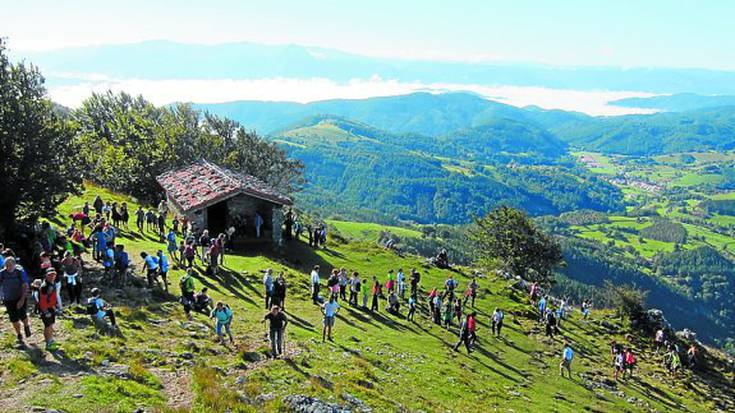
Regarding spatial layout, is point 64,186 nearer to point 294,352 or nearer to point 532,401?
point 294,352

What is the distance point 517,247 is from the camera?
208 feet

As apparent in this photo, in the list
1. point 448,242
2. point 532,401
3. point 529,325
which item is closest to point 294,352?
point 532,401

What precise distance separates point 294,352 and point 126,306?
792 cm

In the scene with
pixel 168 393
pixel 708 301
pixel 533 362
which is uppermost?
pixel 168 393

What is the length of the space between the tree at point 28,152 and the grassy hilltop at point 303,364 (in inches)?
193

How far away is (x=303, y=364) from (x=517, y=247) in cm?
4885

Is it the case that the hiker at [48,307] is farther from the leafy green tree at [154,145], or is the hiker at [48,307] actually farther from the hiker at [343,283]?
the leafy green tree at [154,145]

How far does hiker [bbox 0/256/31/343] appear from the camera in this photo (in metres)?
15.6

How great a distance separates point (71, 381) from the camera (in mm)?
14305

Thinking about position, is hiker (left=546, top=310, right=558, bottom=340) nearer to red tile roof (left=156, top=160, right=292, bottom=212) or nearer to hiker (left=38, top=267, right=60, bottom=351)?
red tile roof (left=156, top=160, right=292, bottom=212)

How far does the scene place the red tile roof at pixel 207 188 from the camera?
38.4 metres

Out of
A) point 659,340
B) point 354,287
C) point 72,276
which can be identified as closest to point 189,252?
point 72,276

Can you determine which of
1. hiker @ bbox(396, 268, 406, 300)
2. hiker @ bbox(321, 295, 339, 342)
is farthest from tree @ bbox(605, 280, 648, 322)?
hiker @ bbox(321, 295, 339, 342)

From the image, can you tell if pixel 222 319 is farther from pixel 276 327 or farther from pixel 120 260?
pixel 120 260
